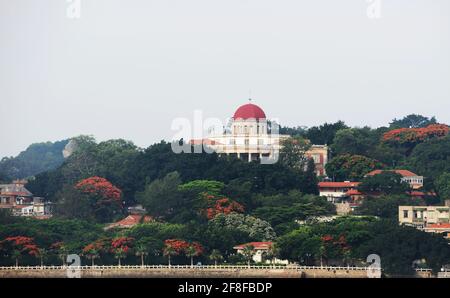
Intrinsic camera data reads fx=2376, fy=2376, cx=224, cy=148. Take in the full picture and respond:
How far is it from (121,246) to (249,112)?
21.8 meters

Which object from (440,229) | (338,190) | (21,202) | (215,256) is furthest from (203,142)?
→ (215,256)

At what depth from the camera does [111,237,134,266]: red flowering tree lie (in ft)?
319

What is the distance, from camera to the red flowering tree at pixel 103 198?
110 meters

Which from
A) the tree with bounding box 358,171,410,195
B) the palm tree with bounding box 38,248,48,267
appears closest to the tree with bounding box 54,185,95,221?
the palm tree with bounding box 38,248,48,267

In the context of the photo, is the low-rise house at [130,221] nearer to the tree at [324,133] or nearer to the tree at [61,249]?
the tree at [61,249]

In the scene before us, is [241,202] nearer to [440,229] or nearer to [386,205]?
[386,205]

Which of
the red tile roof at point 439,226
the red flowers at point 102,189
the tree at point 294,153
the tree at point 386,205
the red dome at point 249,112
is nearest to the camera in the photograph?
the red tile roof at point 439,226

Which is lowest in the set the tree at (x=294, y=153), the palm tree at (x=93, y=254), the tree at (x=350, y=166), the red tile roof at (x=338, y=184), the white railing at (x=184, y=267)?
the white railing at (x=184, y=267)

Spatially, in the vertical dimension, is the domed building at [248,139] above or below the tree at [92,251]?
above

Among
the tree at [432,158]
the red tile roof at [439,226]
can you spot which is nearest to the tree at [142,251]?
the red tile roof at [439,226]

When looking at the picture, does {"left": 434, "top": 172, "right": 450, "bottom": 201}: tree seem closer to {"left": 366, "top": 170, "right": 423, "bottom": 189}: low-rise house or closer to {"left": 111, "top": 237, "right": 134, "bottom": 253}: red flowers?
{"left": 366, "top": 170, "right": 423, "bottom": 189}: low-rise house

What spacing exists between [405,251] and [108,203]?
21339mm

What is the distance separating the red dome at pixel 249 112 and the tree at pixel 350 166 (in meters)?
4.47
